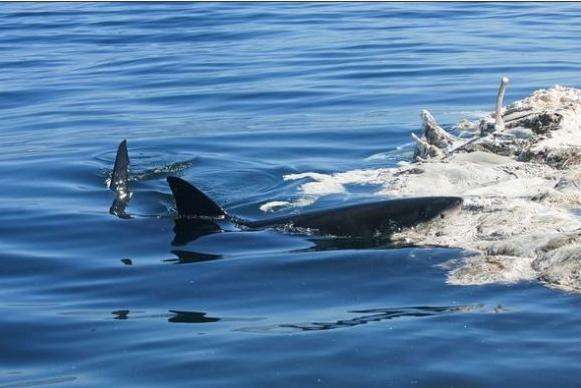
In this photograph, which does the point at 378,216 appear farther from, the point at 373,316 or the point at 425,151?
the point at 425,151

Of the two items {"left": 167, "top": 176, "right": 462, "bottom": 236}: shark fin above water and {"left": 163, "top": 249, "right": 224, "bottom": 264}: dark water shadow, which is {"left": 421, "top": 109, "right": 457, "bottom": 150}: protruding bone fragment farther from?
{"left": 163, "top": 249, "right": 224, "bottom": 264}: dark water shadow

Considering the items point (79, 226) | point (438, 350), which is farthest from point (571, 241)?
point (79, 226)

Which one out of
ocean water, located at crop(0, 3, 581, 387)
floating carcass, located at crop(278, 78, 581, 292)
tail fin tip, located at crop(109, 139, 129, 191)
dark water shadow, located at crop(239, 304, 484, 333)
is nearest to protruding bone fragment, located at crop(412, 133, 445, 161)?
floating carcass, located at crop(278, 78, 581, 292)

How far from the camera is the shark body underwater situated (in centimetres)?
799

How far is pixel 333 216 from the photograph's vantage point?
820 centimetres

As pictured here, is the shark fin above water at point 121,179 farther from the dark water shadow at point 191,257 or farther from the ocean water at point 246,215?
the dark water shadow at point 191,257

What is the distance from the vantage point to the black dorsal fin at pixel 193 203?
8.45 m

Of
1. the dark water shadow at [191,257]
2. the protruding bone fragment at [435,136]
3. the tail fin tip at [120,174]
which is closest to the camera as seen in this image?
the dark water shadow at [191,257]

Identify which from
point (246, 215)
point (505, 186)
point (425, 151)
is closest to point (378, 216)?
point (505, 186)

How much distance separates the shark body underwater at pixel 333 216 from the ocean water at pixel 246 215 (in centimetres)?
20

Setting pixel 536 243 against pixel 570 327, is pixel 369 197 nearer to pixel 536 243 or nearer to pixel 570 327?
pixel 536 243

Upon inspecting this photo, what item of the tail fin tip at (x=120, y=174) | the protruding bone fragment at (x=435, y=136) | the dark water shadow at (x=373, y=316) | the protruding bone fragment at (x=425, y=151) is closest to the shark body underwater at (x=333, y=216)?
the tail fin tip at (x=120, y=174)

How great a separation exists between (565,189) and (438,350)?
10.1 feet

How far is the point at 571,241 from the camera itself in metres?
6.99
